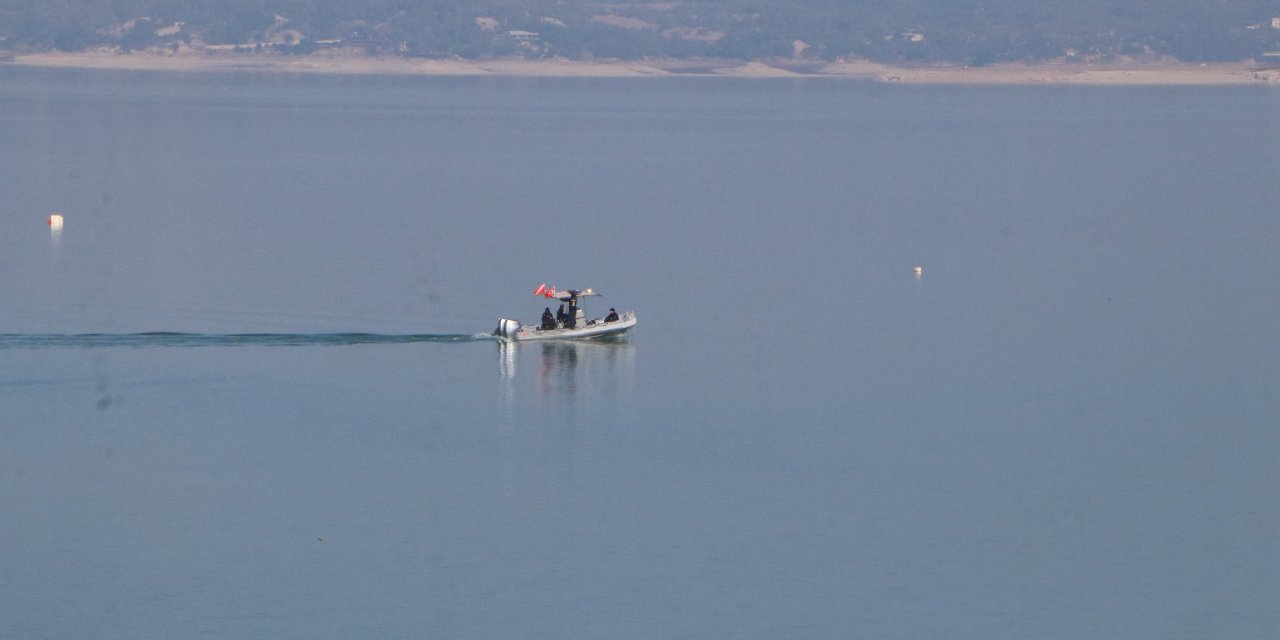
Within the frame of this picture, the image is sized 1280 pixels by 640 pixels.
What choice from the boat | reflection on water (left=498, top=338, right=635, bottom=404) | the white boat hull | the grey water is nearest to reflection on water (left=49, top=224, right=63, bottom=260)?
the grey water

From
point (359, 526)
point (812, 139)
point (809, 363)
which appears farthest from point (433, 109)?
point (359, 526)

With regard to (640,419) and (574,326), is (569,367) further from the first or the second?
(640,419)

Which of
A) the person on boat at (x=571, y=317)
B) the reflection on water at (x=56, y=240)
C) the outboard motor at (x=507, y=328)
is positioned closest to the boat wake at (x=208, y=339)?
the outboard motor at (x=507, y=328)

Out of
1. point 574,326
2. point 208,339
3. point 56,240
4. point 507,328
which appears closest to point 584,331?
point 574,326

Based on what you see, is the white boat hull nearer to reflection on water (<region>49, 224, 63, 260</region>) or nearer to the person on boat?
the person on boat

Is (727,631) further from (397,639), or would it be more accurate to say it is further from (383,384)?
(383,384)

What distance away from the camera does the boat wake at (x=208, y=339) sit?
39312 mm

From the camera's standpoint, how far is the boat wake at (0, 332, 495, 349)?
39.3 meters

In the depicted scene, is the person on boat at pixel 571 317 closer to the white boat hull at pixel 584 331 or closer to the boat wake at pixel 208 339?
the white boat hull at pixel 584 331

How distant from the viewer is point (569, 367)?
3944 cm

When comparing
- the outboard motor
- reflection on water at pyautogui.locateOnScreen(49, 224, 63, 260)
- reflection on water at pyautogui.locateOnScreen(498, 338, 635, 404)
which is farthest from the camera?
reflection on water at pyautogui.locateOnScreen(49, 224, 63, 260)

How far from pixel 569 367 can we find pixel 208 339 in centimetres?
729

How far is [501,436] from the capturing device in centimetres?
3366

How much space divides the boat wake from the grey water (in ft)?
0.43
